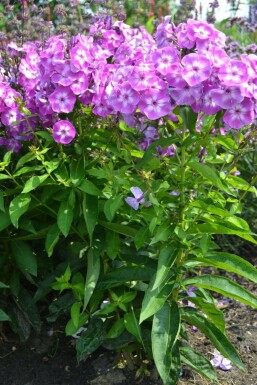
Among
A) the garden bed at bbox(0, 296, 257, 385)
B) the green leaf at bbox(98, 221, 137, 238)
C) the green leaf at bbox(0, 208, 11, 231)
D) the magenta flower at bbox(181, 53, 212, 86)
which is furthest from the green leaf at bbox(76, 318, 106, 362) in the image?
the magenta flower at bbox(181, 53, 212, 86)

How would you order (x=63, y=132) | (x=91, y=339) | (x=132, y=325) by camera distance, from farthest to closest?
(x=91, y=339) < (x=132, y=325) < (x=63, y=132)

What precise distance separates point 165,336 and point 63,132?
90cm

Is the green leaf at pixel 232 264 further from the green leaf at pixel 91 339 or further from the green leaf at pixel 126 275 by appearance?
the green leaf at pixel 91 339

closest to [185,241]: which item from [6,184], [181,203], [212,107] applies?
[181,203]

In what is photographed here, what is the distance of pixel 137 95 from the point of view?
2.44 m

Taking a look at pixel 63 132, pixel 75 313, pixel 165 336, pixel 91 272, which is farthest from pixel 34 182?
pixel 165 336

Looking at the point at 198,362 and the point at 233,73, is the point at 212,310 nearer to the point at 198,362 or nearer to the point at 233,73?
the point at 198,362

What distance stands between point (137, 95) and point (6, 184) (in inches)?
37.2

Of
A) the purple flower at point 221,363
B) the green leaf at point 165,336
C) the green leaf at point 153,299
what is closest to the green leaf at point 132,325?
the green leaf at point 165,336

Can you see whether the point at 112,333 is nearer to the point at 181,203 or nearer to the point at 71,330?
the point at 71,330

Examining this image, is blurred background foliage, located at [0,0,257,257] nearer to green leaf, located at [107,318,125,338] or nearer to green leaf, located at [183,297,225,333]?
green leaf, located at [183,297,225,333]

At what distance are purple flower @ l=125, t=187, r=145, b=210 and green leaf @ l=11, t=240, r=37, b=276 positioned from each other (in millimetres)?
655

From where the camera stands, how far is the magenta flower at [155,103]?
240 centimetres

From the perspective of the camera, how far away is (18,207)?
2.77 m
